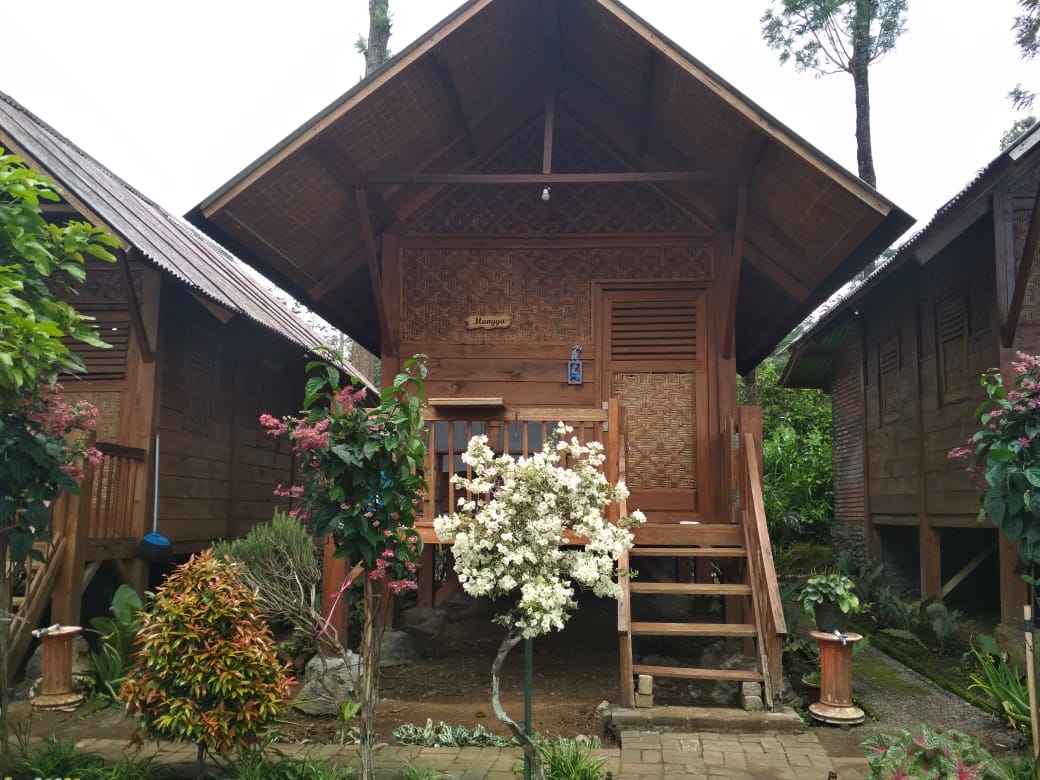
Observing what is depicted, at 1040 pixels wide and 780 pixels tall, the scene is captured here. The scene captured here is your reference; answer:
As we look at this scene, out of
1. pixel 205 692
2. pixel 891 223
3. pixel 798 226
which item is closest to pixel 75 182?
pixel 205 692

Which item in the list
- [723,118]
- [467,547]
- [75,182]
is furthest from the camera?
[75,182]

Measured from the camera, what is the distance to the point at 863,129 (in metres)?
17.1

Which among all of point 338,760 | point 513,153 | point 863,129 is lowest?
point 338,760

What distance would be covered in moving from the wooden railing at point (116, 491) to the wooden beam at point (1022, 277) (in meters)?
8.22

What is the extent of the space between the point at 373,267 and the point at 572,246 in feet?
6.45

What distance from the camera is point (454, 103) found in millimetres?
7906

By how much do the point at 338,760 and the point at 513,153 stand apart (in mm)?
5817

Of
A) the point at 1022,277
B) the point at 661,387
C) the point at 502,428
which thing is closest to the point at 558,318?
the point at 661,387

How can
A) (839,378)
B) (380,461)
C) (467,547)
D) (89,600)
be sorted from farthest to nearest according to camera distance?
(839,378)
(89,600)
(380,461)
(467,547)

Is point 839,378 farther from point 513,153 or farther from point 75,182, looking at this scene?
point 75,182

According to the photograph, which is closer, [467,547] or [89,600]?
[467,547]

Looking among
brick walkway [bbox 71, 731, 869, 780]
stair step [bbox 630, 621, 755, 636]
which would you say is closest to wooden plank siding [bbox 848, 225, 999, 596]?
stair step [bbox 630, 621, 755, 636]

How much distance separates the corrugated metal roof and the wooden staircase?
2796mm

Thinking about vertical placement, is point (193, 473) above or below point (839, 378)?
below
